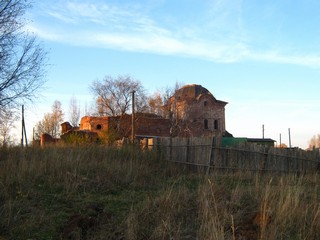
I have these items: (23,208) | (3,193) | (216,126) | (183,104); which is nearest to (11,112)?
(3,193)

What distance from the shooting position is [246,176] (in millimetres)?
13633

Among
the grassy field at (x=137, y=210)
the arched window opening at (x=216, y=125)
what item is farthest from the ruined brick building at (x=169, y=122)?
the grassy field at (x=137, y=210)

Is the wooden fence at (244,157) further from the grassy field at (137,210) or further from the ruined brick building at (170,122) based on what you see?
the ruined brick building at (170,122)

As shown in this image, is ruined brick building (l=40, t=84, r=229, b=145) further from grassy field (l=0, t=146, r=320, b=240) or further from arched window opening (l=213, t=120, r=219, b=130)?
grassy field (l=0, t=146, r=320, b=240)

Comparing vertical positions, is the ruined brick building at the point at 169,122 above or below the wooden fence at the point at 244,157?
above

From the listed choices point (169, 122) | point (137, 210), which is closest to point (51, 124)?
point (169, 122)

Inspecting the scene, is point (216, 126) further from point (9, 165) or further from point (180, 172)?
point (9, 165)

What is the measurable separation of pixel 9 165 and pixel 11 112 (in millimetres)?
4287

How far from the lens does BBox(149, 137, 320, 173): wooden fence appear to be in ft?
52.0

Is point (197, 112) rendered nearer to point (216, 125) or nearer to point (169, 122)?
point (216, 125)

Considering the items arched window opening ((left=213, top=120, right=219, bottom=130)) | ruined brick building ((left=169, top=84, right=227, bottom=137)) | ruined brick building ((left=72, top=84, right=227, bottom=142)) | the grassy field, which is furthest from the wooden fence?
arched window opening ((left=213, top=120, right=219, bottom=130))

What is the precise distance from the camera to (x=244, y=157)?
1595cm

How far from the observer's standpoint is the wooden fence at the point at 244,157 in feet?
52.0

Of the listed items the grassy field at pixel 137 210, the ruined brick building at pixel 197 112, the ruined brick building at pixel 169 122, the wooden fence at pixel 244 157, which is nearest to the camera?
the grassy field at pixel 137 210
